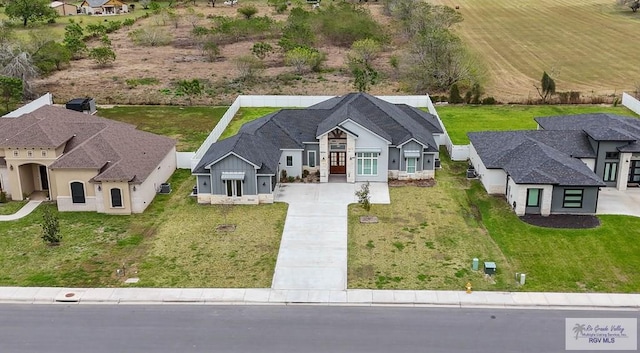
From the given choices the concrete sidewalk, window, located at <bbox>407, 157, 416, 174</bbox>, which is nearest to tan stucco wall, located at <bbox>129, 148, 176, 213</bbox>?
the concrete sidewalk

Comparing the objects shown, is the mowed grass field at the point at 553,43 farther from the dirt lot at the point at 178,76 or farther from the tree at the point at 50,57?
the tree at the point at 50,57

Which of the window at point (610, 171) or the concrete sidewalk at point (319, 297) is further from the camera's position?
the window at point (610, 171)

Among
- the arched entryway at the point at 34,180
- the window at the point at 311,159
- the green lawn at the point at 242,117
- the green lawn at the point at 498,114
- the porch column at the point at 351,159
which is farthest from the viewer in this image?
the green lawn at the point at 498,114

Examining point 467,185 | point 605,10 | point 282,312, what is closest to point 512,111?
point 467,185

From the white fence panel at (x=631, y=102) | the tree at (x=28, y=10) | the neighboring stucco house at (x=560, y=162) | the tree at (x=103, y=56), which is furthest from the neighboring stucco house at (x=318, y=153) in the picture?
the tree at (x=28, y=10)

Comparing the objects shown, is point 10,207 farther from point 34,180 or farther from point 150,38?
point 150,38

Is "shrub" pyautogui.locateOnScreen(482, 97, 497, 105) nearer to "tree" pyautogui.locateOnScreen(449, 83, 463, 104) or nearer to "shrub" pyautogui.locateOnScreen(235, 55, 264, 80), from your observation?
"tree" pyautogui.locateOnScreen(449, 83, 463, 104)

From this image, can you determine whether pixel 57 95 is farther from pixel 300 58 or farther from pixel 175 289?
pixel 175 289
